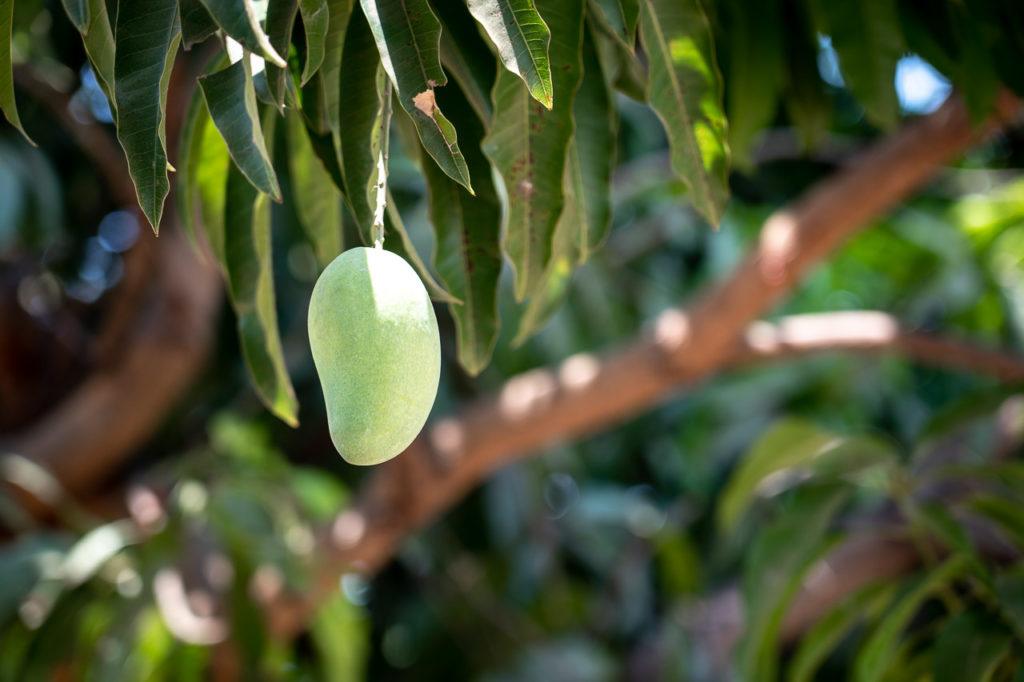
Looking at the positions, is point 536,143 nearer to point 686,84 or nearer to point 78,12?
point 686,84

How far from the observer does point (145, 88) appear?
48cm

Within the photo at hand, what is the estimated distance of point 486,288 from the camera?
633 millimetres

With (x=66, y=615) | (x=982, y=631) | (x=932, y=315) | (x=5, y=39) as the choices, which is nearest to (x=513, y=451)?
(x=66, y=615)

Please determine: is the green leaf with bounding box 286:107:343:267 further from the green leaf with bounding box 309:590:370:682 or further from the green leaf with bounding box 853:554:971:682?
the green leaf with bounding box 309:590:370:682

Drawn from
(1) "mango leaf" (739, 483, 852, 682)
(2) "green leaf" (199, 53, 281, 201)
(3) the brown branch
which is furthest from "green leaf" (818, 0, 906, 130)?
(2) "green leaf" (199, 53, 281, 201)

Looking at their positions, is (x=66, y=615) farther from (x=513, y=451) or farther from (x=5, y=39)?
(x=5, y=39)

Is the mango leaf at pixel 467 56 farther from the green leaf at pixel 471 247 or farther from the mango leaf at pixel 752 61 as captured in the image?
the mango leaf at pixel 752 61

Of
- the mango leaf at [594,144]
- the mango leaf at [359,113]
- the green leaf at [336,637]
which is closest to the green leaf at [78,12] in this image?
the mango leaf at [359,113]

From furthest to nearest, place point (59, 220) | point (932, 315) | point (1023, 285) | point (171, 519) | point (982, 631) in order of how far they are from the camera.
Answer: point (932, 315) < point (1023, 285) < point (59, 220) < point (171, 519) < point (982, 631)

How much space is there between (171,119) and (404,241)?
1.11m

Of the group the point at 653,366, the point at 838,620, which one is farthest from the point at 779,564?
the point at 653,366

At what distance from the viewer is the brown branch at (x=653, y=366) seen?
53.2 inches

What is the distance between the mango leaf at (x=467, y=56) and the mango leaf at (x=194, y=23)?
18cm

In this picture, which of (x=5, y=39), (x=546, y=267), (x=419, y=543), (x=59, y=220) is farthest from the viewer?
(x=419, y=543)
